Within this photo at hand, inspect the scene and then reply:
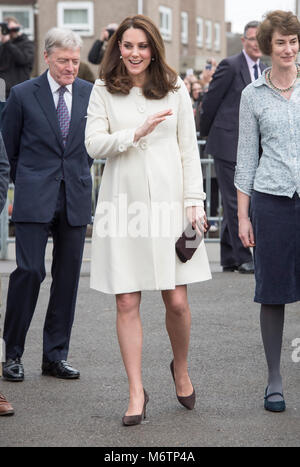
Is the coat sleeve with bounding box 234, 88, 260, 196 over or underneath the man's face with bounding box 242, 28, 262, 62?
underneath

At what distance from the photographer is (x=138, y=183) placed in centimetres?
520

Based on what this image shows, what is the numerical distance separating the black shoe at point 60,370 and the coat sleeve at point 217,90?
4479 millimetres

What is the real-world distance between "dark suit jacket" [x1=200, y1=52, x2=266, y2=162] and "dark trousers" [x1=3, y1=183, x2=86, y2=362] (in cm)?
398

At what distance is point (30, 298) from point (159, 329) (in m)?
→ 1.72

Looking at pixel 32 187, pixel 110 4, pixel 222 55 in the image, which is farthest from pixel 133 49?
pixel 222 55

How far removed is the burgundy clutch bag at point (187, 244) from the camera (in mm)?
5238

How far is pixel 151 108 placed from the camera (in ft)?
17.1

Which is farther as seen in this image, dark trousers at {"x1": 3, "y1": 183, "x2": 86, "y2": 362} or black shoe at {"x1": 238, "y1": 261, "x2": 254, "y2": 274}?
black shoe at {"x1": 238, "y1": 261, "x2": 254, "y2": 274}

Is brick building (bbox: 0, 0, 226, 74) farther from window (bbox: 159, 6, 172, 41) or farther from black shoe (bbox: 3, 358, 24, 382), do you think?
black shoe (bbox: 3, 358, 24, 382)

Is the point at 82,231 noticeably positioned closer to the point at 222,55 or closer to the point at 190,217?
the point at 190,217

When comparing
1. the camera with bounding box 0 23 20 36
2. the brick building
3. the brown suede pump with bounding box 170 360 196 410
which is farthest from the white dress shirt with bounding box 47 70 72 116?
the brick building

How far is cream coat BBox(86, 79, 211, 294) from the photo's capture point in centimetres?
519

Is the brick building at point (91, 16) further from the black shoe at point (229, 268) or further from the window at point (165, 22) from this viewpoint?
the black shoe at point (229, 268)

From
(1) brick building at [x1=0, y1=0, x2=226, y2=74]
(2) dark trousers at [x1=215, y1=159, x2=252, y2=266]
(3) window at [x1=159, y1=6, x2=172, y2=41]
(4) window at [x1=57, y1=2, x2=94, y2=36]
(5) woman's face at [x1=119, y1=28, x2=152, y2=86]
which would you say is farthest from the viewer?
(3) window at [x1=159, y1=6, x2=172, y2=41]
